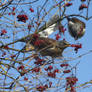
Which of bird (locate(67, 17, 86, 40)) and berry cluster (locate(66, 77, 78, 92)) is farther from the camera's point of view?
bird (locate(67, 17, 86, 40))

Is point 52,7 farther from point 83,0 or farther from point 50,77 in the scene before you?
point 50,77

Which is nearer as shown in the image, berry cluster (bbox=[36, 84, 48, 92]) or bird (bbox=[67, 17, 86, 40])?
berry cluster (bbox=[36, 84, 48, 92])

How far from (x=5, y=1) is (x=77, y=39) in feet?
7.81

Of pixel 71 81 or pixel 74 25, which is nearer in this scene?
pixel 71 81

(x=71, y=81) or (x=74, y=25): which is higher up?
(x=74, y=25)

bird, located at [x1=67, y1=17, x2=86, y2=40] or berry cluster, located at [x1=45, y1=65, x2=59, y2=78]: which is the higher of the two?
bird, located at [x1=67, y1=17, x2=86, y2=40]

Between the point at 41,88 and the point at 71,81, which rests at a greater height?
the point at 71,81

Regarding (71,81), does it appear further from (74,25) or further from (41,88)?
(74,25)

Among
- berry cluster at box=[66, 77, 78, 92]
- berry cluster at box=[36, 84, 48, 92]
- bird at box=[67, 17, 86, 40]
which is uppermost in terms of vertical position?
bird at box=[67, 17, 86, 40]

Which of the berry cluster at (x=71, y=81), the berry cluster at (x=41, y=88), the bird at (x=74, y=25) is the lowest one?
the berry cluster at (x=41, y=88)

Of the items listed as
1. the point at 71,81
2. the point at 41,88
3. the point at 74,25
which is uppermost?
the point at 74,25

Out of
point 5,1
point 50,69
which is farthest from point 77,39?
point 5,1

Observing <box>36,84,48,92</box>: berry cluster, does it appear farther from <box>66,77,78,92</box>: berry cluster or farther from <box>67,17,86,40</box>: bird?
<box>67,17,86,40</box>: bird

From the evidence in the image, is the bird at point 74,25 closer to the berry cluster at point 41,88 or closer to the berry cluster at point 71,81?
the berry cluster at point 71,81
